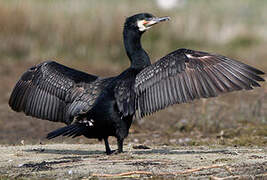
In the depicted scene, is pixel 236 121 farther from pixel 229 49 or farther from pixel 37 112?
pixel 229 49

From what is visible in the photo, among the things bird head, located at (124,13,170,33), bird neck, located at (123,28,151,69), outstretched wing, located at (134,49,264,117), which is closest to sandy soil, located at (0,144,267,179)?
outstretched wing, located at (134,49,264,117)

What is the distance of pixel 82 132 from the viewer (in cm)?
824

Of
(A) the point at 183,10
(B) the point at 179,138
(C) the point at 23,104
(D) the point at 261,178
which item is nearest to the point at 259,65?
(A) the point at 183,10

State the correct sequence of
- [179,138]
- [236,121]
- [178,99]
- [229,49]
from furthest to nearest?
[229,49] < [236,121] < [179,138] < [178,99]

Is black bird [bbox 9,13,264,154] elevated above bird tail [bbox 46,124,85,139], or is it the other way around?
black bird [bbox 9,13,264,154]

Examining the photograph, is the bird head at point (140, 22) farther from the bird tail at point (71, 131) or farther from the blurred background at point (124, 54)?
the blurred background at point (124, 54)

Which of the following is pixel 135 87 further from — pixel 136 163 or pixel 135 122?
pixel 135 122

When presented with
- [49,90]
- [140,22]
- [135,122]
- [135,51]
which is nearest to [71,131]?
[49,90]

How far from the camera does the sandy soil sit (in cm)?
714

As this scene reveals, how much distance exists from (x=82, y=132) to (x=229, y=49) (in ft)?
46.8

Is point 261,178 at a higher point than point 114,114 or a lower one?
Answer: lower

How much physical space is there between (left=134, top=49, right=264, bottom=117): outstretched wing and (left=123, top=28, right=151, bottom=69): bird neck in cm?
41

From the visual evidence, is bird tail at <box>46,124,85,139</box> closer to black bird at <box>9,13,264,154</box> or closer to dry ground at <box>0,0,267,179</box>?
black bird at <box>9,13,264,154</box>

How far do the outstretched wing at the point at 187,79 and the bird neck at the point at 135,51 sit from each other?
41 centimetres
